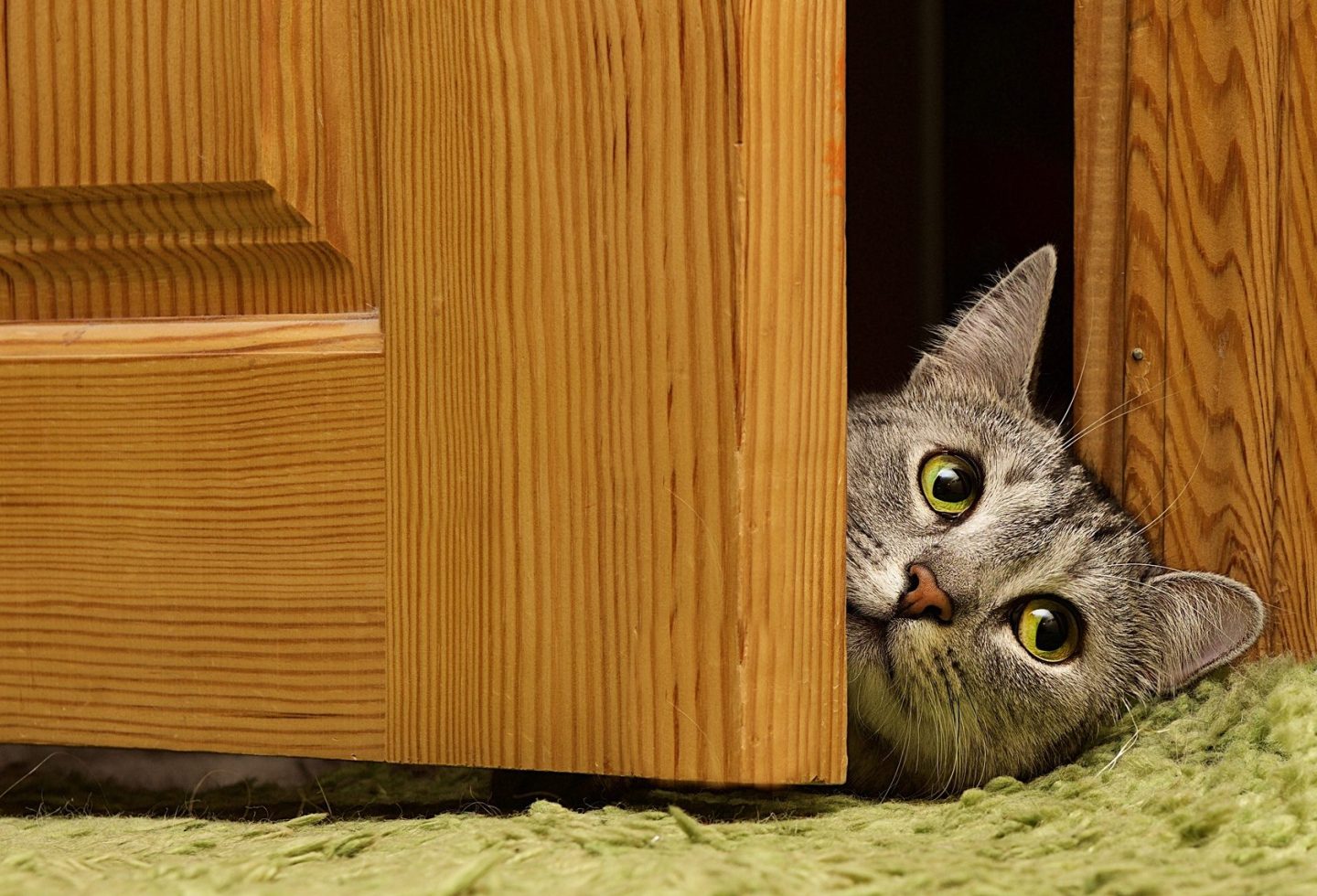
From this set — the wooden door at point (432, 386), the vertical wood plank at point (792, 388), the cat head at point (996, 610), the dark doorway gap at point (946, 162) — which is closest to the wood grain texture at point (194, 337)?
the wooden door at point (432, 386)

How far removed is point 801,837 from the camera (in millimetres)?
751

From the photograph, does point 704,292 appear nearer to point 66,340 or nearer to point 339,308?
point 339,308

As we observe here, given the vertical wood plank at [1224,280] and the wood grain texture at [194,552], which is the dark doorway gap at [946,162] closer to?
the vertical wood plank at [1224,280]

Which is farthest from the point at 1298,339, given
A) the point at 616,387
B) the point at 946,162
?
the point at 946,162

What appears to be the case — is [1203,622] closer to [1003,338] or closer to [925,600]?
[925,600]

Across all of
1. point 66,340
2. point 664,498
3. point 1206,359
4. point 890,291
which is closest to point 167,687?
point 66,340

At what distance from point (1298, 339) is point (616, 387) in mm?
789

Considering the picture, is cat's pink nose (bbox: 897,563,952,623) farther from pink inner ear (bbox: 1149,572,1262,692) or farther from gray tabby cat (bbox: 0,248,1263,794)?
pink inner ear (bbox: 1149,572,1262,692)

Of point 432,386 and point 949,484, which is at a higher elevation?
point 432,386

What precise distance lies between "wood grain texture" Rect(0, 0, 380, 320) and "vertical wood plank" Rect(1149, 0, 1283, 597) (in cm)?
88

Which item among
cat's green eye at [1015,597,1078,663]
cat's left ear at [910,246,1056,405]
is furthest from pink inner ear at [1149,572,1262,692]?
cat's left ear at [910,246,1056,405]

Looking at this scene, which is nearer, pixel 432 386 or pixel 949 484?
pixel 432 386

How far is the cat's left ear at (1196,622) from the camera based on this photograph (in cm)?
112

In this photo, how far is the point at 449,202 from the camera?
81 cm
